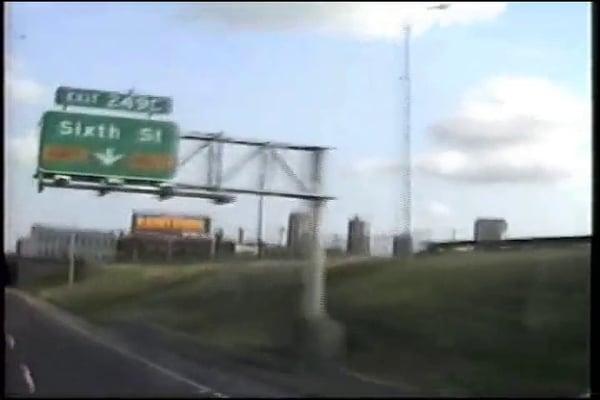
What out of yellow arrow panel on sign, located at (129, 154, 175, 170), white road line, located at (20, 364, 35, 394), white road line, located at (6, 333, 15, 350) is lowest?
white road line, located at (20, 364, 35, 394)

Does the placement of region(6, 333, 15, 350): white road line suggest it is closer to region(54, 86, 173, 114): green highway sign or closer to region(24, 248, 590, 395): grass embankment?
region(24, 248, 590, 395): grass embankment

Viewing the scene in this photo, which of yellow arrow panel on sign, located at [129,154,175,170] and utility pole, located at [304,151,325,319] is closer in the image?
utility pole, located at [304,151,325,319]

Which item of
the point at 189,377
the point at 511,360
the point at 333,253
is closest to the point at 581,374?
the point at 511,360

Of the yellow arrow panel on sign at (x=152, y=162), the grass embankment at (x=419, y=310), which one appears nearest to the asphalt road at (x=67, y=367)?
the grass embankment at (x=419, y=310)

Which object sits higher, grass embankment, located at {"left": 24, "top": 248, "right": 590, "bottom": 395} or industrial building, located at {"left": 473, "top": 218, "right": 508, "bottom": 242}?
industrial building, located at {"left": 473, "top": 218, "right": 508, "bottom": 242}

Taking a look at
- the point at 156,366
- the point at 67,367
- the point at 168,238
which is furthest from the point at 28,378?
the point at 168,238

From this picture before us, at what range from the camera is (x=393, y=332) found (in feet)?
17.7

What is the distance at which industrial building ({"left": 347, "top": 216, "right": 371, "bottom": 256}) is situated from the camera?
17.4ft

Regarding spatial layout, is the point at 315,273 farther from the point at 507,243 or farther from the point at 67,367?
the point at 67,367

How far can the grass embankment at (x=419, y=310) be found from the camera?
5.36 m

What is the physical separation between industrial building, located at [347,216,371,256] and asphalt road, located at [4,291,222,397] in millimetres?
1024

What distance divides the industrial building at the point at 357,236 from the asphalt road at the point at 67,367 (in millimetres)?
1024

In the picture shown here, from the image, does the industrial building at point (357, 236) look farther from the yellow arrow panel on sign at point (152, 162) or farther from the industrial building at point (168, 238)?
the yellow arrow panel on sign at point (152, 162)

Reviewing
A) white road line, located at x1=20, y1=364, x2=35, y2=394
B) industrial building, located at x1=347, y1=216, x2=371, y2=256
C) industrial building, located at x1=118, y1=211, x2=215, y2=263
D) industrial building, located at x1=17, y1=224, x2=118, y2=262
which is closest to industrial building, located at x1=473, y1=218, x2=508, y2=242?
industrial building, located at x1=347, y1=216, x2=371, y2=256
